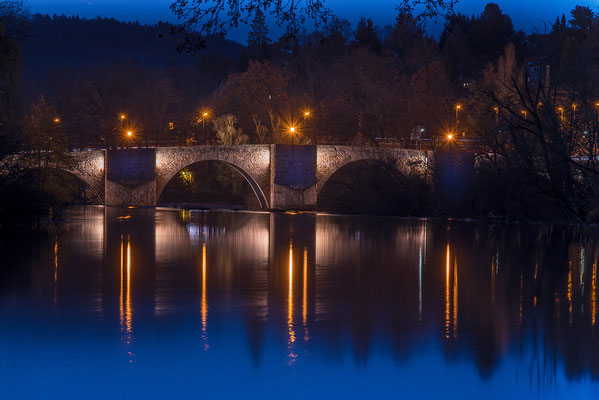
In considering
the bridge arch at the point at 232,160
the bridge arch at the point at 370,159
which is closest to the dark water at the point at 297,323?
the bridge arch at the point at 370,159

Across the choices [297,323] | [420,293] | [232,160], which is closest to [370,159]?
[232,160]

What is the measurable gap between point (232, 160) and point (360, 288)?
39.0 m

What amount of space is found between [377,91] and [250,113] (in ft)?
32.9

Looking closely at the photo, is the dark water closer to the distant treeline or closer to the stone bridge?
the distant treeline

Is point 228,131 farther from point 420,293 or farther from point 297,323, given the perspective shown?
point 297,323

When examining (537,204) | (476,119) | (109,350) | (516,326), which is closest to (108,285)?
(109,350)

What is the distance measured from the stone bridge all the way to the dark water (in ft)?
94.2

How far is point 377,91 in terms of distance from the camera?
6625 centimetres

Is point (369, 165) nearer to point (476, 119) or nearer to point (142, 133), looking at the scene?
point (476, 119)

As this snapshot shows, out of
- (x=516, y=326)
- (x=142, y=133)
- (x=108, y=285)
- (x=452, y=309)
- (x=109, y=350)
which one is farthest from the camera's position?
(x=142, y=133)

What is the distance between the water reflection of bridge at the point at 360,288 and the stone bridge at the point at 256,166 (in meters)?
23.7

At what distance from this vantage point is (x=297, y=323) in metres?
11.0

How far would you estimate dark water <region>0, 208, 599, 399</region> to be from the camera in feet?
27.2

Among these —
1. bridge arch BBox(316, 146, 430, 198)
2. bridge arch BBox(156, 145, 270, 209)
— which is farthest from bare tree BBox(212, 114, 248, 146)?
bridge arch BBox(316, 146, 430, 198)
